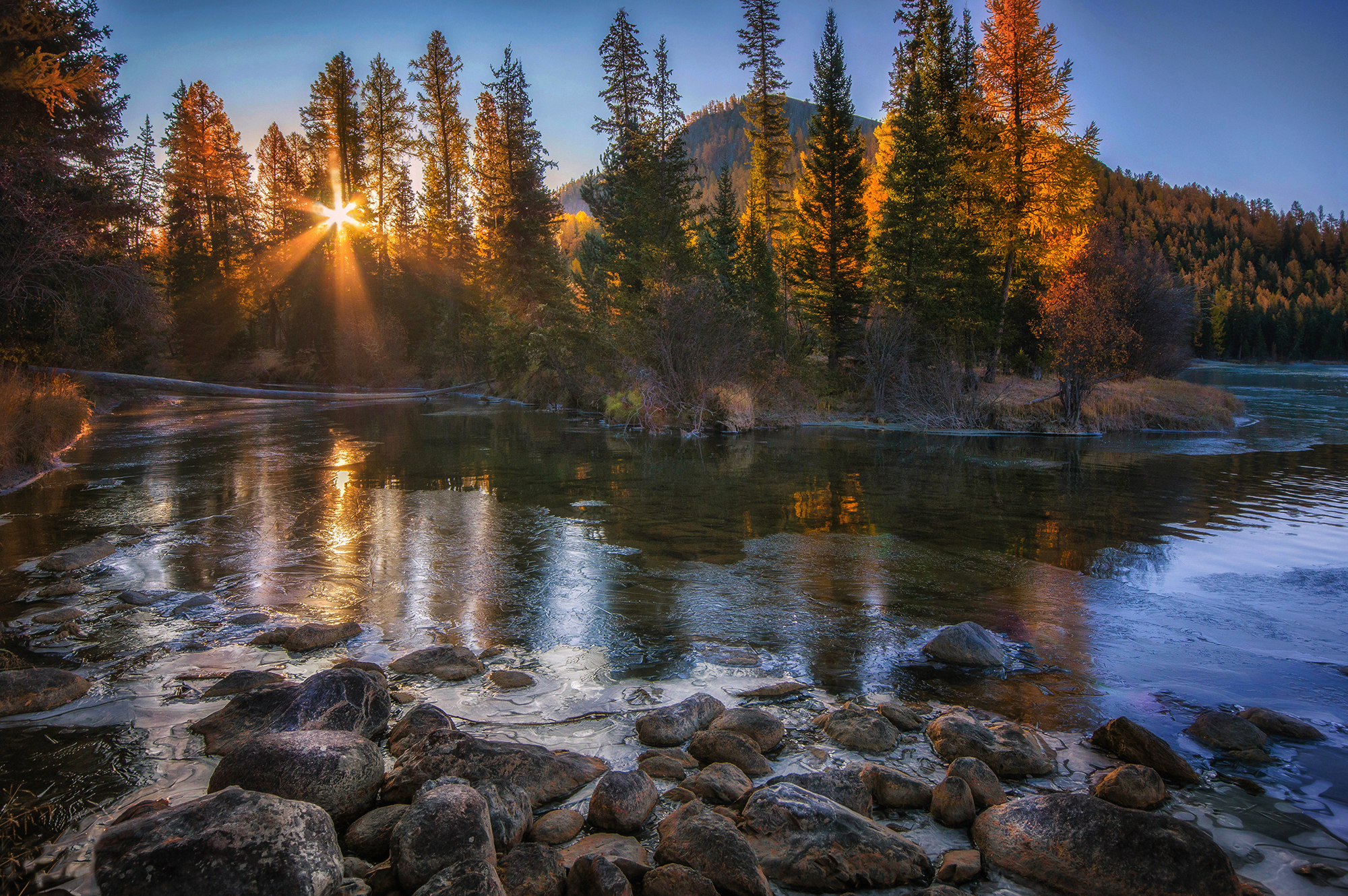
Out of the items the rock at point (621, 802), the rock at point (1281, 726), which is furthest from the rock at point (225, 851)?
the rock at point (1281, 726)

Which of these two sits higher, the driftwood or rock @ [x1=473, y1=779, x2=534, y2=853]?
the driftwood

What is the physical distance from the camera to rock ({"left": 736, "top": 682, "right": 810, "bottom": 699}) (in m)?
5.18

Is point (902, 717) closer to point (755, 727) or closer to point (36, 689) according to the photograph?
point (755, 727)

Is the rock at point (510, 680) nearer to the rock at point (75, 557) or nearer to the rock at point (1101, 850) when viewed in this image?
the rock at point (1101, 850)

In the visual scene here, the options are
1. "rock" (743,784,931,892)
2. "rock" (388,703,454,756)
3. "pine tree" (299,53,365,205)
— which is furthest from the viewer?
"pine tree" (299,53,365,205)

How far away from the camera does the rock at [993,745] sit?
4.11 metres

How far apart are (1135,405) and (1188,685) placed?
23260 millimetres

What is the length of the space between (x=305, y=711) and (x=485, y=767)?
1.42 meters

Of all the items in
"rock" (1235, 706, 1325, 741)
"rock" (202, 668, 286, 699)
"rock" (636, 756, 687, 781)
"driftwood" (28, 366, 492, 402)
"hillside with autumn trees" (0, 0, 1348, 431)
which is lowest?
"rock" (1235, 706, 1325, 741)

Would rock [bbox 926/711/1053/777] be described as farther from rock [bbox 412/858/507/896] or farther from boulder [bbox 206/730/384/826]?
boulder [bbox 206/730/384/826]

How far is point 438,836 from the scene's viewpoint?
3.09 m

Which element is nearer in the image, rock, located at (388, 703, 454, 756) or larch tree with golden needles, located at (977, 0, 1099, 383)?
rock, located at (388, 703, 454, 756)

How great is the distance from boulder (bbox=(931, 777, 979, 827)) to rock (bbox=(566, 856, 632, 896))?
172cm

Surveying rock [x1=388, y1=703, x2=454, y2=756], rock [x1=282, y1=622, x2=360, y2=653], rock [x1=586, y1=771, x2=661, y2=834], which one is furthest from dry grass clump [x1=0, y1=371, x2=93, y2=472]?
rock [x1=586, y1=771, x2=661, y2=834]
